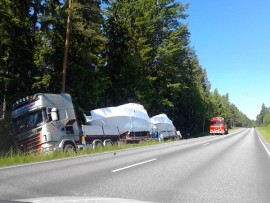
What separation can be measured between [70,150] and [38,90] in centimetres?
964

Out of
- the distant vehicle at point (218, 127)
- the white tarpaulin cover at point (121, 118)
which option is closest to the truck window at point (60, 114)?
the white tarpaulin cover at point (121, 118)

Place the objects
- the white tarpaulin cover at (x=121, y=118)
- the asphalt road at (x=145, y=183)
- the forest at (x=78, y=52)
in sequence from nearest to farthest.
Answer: the asphalt road at (x=145, y=183) < the forest at (x=78, y=52) < the white tarpaulin cover at (x=121, y=118)

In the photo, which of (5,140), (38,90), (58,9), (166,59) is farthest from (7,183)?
(166,59)

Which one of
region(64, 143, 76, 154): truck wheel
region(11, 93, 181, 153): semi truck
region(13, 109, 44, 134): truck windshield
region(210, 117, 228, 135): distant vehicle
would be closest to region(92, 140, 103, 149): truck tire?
region(11, 93, 181, 153): semi truck

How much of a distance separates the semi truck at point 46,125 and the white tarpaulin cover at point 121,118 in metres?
6.04

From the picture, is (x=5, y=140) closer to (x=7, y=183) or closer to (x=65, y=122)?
(x=65, y=122)

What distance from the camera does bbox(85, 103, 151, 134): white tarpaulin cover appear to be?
25484 millimetres

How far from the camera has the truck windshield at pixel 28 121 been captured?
16.9 m

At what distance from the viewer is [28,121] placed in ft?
56.2

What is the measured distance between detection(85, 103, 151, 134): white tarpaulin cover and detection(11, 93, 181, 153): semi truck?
6035 millimetres

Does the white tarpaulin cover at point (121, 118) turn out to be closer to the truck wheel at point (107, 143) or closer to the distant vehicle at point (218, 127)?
the truck wheel at point (107, 143)

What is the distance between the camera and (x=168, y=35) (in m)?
48.1

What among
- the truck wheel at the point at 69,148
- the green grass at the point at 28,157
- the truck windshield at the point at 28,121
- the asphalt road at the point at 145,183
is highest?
the truck windshield at the point at 28,121

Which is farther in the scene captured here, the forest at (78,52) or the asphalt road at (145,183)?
the forest at (78,52)
